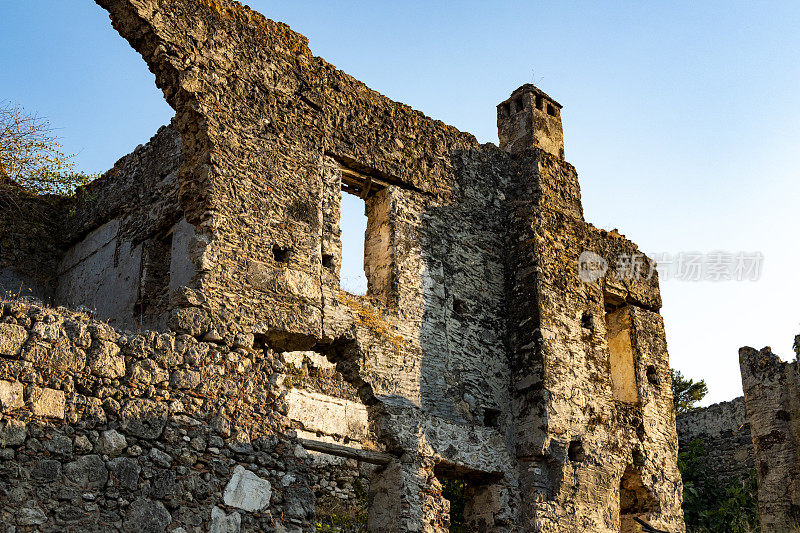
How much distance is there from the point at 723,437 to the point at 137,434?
45.9ft

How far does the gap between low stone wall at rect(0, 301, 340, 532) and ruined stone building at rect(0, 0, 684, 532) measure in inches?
0.7

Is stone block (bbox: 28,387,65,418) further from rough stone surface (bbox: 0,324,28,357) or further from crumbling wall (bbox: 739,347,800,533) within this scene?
crumbling wall (bbox: 739,347,800,533)

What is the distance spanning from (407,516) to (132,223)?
5663 millimetres

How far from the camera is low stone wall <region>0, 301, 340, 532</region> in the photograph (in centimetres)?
568

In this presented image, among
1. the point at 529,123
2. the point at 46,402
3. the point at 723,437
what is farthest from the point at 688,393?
the point at 46,402

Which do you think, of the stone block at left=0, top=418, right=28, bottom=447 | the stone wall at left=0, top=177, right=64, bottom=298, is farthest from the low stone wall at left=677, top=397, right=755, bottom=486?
the stone block at left=0, top=418, right=28, bottom=447

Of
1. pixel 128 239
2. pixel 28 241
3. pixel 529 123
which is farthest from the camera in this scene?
pixel 28 241

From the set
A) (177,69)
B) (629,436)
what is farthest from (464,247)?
(177,69)

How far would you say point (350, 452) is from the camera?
8.93 metres

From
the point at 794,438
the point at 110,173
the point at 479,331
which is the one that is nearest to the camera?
the point at 479,331

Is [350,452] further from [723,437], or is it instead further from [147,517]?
[723,437]

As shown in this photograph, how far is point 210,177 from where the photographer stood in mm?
8664

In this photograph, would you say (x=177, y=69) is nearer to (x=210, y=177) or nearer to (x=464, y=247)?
(x=210, y=177)

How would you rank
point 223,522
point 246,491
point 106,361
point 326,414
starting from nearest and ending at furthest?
point 106,361
point 223,522
point 246,491
point 326,414
